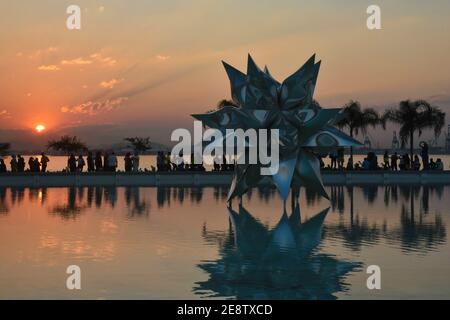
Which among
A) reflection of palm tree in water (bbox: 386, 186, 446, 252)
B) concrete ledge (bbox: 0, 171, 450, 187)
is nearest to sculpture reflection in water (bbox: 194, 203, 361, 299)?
reflection of palm tree in water (bbox: 386, 186, 446, 252)

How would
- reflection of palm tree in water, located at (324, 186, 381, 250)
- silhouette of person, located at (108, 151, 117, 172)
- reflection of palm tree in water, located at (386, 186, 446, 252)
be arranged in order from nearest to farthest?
1. reflection of palm tree in water, located at (386, 186, 446, 252)
2. reflection of palm tree in water, located at (324, 186, 381, 250)
3. silhouette of person, located at (108, 151, 117, 172)

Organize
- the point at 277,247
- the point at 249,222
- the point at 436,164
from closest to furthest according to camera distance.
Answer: the point at 277,247 → the point at 249,222 → the point at 436,164

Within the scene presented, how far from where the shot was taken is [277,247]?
616 inches

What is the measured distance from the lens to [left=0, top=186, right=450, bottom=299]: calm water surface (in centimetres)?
1136

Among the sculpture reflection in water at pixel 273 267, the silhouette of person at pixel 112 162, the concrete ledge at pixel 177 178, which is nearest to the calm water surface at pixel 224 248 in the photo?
the sculpture reflection in water at pixel 273 267

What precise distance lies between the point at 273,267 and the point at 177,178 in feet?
84.3

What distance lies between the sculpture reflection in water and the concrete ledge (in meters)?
19.4

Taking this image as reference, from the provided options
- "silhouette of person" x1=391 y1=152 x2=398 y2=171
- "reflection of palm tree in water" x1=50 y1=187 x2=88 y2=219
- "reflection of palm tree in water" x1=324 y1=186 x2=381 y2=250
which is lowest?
"reflection of palm tree in water" x1=324 y1=186 x2=381 y2=250

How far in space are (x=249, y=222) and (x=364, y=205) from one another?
22.1ft

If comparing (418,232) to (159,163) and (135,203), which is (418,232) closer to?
(135,203)

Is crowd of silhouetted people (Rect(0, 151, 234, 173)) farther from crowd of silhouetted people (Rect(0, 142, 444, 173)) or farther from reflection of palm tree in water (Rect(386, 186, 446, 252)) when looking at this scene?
reflection of palm tree in water (Rect(386, 186, 446, 252))

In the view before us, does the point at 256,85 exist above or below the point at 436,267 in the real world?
above
